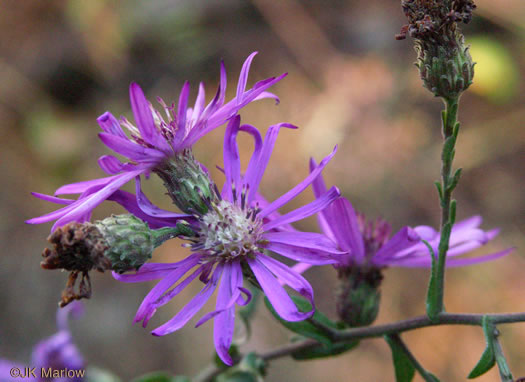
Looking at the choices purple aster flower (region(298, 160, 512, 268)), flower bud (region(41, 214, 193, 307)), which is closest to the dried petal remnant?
flower bud (region(41, 214, 193, 307))

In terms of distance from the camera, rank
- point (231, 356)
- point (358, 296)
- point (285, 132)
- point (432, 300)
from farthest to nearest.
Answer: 1. point (285, 132)
2. point (231, 356)
3. point (358, 296)
4. point (432, 300)

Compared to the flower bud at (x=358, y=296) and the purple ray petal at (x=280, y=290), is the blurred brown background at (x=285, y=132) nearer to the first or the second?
the flower bud at (x=358, y=296)

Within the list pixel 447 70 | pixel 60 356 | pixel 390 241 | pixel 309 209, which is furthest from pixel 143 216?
pixel 60 356

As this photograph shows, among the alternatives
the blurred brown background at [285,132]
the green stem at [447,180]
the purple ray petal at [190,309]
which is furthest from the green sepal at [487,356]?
the blurred brown background at [285,132]

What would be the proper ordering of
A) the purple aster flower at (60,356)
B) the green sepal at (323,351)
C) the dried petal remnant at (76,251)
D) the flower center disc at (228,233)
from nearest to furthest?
the dried petal remnant at (76,251)
the flower center disc at (228,233)
the green sepal at (323,351)
the purple aster flower at (60,356)

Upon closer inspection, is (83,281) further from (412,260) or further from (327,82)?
(327,82)

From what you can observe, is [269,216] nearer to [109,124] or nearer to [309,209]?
[309,209]
